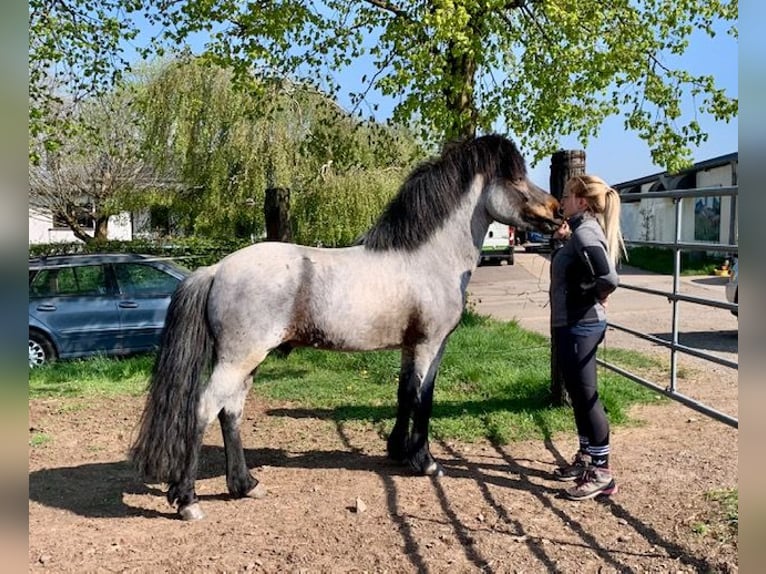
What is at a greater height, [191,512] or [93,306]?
[93,306]

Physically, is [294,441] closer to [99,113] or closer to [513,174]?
[513,174]

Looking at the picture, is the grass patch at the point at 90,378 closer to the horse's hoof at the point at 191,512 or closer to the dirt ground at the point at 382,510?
the dirt ground at the point at 382,510

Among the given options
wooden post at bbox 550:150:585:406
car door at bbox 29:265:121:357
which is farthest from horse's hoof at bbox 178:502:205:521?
car door at bbox 29:265:121:357

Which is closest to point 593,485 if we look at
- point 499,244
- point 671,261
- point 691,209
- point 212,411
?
point 212,411

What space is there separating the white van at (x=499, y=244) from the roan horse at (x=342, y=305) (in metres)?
21.3

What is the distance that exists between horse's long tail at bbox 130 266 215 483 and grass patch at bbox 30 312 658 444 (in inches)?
81.9

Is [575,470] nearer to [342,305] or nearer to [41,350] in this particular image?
[342,305]

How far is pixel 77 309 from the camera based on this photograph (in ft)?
28.9

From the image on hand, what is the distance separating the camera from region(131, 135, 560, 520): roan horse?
3598mm

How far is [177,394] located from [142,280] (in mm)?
6201

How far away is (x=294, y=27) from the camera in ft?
30.4

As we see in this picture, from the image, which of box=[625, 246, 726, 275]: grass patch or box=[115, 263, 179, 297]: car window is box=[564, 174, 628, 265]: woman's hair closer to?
box=[115, 263, 179, 297]: car window

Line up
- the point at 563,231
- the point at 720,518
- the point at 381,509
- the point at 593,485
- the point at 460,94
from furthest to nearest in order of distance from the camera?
the point at 460,94, the point at 563,231, the point at 593,485, the point at 381,509, the point at 720,518
